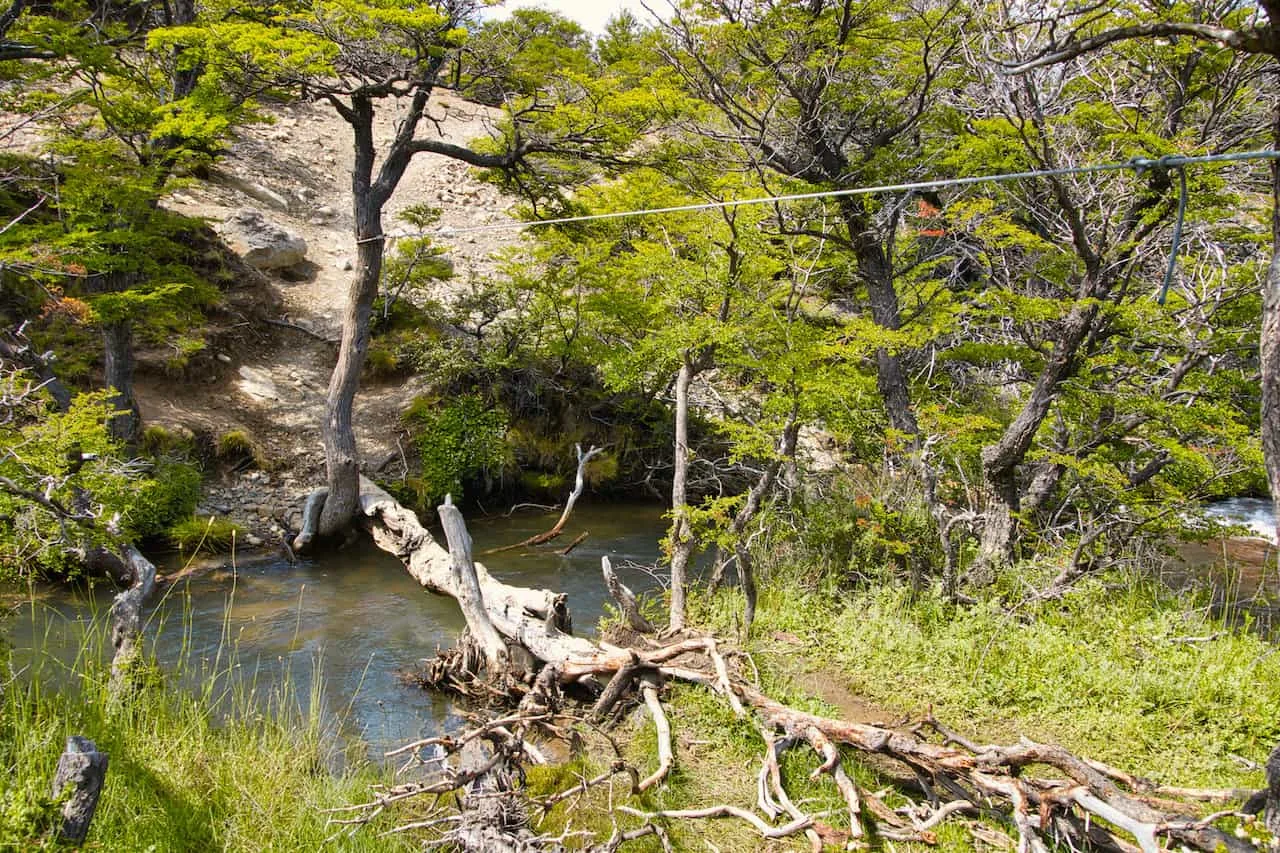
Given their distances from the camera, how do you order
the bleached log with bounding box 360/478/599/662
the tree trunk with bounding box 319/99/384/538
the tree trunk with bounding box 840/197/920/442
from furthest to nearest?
1. the tree trunk with bounding box 319/99/384/538
2. the tree trunk with bounding box 840/197/920/442
3. the bleached log with bounding box 360/478/599/662

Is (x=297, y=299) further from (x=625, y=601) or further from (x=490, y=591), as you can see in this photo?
(x=625, y=601)

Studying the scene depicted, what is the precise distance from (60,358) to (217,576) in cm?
332

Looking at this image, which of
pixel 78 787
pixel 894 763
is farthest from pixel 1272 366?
pixel 78 787

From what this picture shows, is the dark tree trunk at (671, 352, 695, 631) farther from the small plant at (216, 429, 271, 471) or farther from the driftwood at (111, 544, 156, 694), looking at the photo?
the small plant at (216, 429, 271, 471)

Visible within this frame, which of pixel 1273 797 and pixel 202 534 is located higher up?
pixel 1273 797

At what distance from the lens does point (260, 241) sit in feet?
40.9

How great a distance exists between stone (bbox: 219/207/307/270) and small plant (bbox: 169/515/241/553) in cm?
545

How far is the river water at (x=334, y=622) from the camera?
5117mm

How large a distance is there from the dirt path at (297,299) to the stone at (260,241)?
0.27m

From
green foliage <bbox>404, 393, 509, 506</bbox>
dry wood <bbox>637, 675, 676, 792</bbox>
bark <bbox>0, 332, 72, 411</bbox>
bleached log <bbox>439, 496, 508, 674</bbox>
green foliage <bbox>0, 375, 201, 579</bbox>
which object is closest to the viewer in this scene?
dry wood <bbox>637, 675, 676, 792</bbox>

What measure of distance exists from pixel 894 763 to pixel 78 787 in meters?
3.61

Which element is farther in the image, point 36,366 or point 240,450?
point 240,450

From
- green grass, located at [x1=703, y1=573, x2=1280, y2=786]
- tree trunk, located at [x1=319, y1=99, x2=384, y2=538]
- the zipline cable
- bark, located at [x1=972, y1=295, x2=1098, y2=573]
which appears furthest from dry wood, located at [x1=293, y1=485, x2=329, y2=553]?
bark, located at [x1=972, y1=295, x2=1098, y2=573]

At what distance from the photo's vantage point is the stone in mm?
12227
